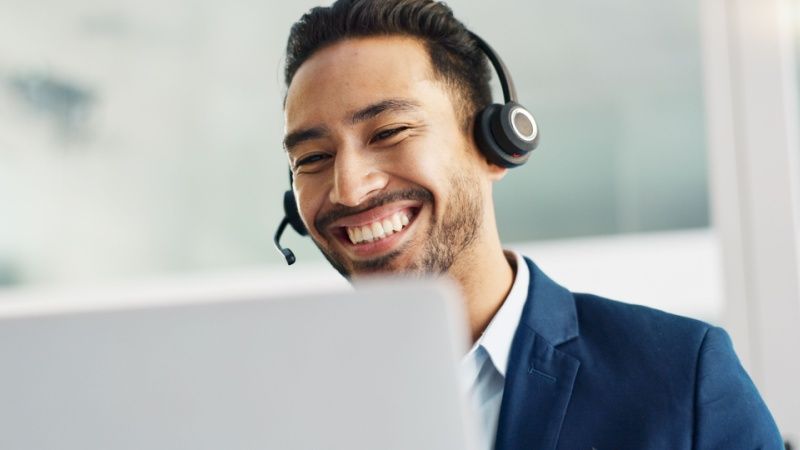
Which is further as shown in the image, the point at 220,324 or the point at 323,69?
the point at 323,69

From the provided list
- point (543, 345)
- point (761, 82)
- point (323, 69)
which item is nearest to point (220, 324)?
point (543, 345)

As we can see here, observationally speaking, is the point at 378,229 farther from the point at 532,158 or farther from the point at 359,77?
the point at 532,158

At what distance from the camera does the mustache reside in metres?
1.34

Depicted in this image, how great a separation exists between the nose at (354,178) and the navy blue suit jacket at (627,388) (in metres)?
0.30

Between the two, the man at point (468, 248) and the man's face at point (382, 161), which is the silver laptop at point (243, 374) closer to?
the man at point (468, 248)

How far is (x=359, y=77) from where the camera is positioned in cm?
137

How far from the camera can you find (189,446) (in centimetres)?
57

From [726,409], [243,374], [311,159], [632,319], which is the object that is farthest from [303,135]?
[243,374]

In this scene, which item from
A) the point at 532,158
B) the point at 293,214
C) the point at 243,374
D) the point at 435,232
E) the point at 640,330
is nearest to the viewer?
the point at 243,374

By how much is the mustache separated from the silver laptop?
0.79 m

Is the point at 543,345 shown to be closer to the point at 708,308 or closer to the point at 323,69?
the point at 323,69

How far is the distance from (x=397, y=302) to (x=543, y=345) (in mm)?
779

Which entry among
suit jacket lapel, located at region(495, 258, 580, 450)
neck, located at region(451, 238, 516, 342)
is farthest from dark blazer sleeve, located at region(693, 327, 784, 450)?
neck, located at region(451, 238, 516, 342)

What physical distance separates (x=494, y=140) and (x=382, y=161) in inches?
7.2
